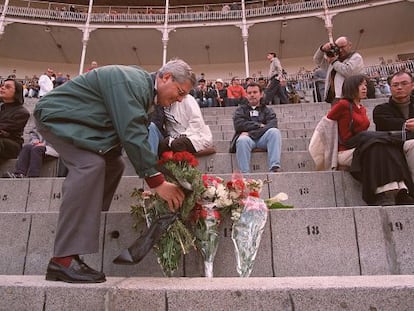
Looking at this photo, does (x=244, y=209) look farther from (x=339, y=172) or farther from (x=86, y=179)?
(x=339, y=172)

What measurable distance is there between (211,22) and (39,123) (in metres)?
17.9

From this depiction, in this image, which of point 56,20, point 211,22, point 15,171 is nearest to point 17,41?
point 56,20

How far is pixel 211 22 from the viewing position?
728 inches

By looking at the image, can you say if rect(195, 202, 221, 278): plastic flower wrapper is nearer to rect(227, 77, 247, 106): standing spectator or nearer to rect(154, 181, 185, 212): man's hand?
rect(154, 181, 185, 212): man's hand

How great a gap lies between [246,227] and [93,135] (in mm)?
1116

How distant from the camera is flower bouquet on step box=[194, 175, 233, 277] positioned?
2.14 meters

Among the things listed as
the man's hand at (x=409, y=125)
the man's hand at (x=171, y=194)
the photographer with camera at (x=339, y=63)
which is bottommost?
the man's hand at (x=171, y=194)

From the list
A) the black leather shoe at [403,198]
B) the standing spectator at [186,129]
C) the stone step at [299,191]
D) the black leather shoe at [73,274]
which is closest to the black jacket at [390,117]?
the stone step at [299,191]

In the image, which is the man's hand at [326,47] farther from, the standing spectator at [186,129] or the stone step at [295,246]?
the stone step at [295,246]

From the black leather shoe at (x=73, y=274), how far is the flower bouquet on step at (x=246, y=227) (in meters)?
0.86

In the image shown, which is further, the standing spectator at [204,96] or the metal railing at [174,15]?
the metal railing at [174,15]

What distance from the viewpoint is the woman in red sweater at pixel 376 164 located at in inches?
111

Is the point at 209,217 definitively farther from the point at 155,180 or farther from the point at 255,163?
the point at 255,163

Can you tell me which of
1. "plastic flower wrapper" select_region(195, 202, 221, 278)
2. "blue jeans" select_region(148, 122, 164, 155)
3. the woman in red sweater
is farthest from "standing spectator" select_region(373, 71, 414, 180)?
"blue jeans" select_region(148, 122, 164, 155)
